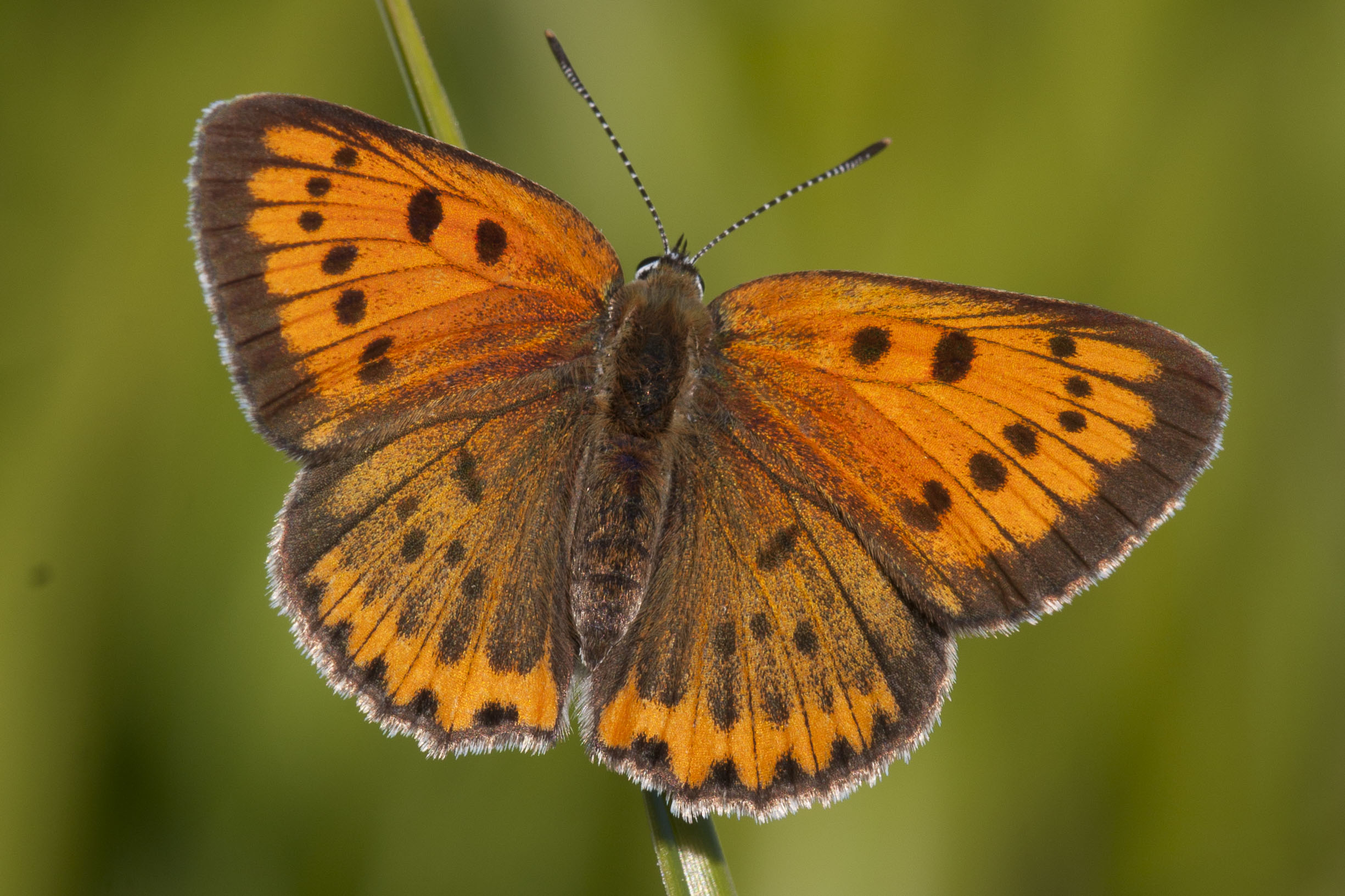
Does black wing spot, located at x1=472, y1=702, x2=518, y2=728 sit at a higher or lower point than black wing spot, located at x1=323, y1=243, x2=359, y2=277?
lower

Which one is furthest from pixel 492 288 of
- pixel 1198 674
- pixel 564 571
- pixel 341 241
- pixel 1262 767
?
pixel 1262 767

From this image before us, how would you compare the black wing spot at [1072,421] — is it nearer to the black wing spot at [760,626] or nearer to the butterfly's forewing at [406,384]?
the black wing spot at [760,626]

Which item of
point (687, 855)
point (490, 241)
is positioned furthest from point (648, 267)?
point (687, 855)

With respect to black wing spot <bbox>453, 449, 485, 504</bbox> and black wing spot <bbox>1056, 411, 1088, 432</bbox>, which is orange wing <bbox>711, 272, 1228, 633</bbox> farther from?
black wing spot <bbox>453, 449, 485, 504</bbox>

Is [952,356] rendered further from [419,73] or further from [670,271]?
[419,73]

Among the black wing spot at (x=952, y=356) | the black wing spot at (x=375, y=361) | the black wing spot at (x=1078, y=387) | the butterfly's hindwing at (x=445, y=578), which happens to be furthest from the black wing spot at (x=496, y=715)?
the black wing spot at (x=1078, y=387)

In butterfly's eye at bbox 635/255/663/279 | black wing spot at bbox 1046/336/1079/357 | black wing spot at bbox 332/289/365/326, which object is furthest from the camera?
butterfly's eye at bbox 635/255/663/279

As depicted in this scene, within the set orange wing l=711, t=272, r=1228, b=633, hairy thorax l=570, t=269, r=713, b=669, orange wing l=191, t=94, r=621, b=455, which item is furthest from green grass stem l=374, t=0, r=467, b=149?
orange wing l=711, t=272, r=1228, b=633
